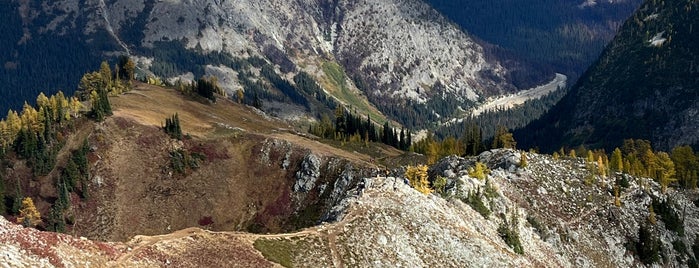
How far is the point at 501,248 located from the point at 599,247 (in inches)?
1394

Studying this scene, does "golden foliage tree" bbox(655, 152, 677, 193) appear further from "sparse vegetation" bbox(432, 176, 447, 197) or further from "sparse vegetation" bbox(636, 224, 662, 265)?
"sparse vegetation" bbox(432, 176, 447, 197)

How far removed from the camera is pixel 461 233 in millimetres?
86812

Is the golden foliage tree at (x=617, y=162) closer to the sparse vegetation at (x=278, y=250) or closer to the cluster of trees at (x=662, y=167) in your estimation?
the cluster of trees at (x=662, y=167)

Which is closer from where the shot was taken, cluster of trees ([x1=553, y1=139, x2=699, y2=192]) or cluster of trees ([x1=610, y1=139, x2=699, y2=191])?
cluster of trees ([x1=553, y1=139, x2=699, y2=192])

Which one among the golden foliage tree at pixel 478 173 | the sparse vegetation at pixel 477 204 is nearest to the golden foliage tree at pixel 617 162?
the golden foliage tree at pixel 478 173

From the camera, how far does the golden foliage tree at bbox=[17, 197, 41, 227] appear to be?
152625 millimetres

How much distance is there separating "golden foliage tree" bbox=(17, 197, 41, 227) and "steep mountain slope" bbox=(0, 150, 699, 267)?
10000 cm

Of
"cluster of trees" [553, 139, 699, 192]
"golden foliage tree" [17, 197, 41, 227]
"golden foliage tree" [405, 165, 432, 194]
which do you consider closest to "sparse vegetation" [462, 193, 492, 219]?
"golden foliage tree" [405, 165, 432, 194]

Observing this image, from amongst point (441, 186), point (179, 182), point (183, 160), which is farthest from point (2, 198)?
point (441, 186)

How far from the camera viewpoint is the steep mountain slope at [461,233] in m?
58.4

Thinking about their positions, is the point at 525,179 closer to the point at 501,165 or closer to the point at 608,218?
the point at 501,165

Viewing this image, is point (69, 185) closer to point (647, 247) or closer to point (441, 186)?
point (441, 186)

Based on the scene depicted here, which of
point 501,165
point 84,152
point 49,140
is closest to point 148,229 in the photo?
point 84,152

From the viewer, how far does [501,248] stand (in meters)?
92.2
